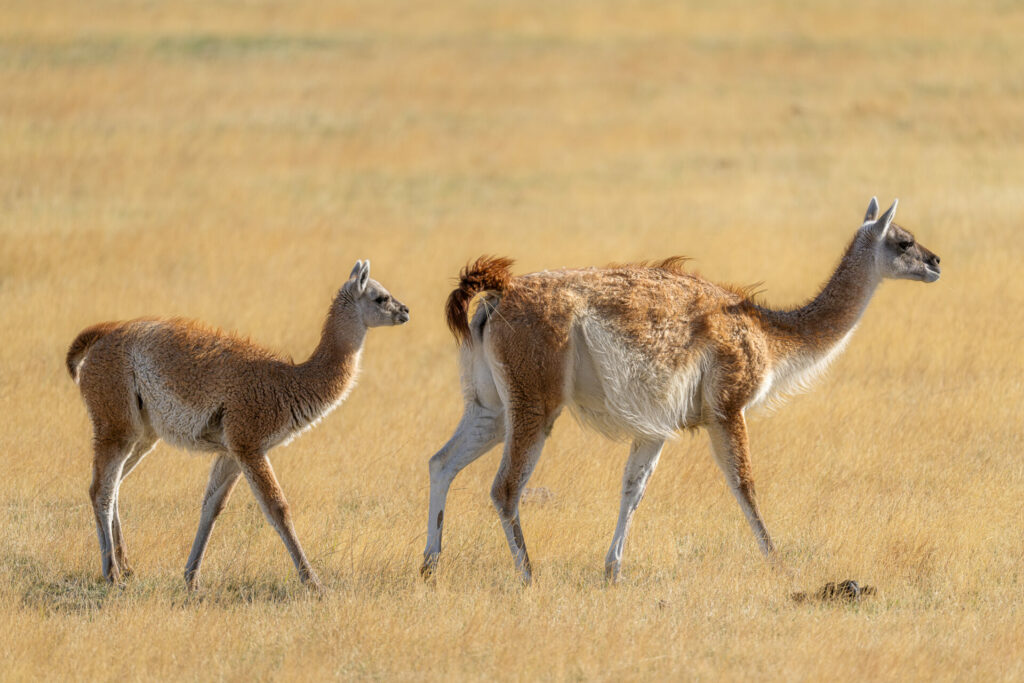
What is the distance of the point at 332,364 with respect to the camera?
740cm

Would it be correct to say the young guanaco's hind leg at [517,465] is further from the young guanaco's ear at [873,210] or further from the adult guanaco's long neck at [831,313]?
the young guanaco's ear at [873,210]

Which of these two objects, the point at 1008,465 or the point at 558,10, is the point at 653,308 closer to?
the point at 1008,465

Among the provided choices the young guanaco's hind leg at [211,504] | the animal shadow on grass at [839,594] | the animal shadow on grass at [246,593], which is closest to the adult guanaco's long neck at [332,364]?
the young guanaco's hind leg at [211,504]

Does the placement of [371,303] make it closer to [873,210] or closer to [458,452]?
[458,452]

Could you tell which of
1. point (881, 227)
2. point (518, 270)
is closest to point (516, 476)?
point (881, 227)

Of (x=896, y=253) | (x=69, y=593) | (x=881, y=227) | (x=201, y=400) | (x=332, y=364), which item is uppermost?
(x=881, y=227)

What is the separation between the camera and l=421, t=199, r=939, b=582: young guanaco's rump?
23.9ft

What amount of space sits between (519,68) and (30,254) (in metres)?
18.0

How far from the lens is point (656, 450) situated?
7.83m

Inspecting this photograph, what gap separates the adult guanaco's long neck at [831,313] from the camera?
8016mm

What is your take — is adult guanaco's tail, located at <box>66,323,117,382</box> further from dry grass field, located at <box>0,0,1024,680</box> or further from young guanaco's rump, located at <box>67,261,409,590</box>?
dry grass field, located at <box>0,0,1024,680</box>

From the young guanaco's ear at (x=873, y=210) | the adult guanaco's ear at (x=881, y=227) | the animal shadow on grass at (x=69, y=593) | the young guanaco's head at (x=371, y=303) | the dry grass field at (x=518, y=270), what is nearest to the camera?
the dry grass field at (x=518, y=270)

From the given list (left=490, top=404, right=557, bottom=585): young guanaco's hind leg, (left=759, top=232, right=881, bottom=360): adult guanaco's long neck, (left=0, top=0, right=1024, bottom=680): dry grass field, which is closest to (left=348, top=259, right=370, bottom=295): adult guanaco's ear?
(left=490, top=404, right=557, bottom=585): young guanaco's hind leg

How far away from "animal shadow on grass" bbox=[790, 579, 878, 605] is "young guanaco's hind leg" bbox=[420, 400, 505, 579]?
76.9 inches
